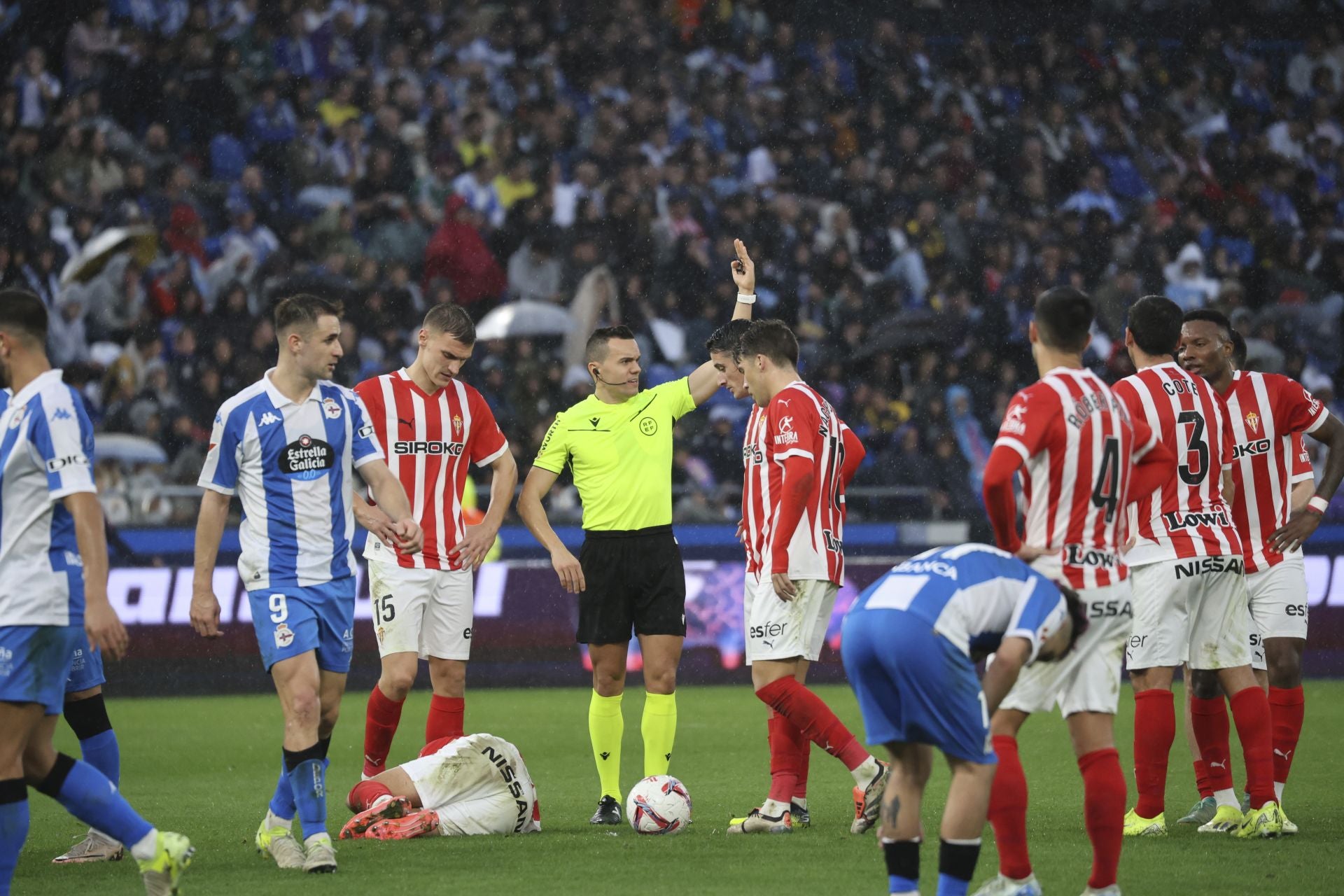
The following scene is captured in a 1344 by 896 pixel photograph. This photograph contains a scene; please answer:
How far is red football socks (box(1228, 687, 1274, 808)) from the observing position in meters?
6.71

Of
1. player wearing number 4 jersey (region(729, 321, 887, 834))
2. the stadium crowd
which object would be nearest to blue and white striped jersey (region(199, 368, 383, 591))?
player wearing number 4 jersey (region(729, 321, 887, 834))

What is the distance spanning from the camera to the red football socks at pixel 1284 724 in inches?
288

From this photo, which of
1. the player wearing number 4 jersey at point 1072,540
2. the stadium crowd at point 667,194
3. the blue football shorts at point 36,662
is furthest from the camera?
the stadium crowd at point 667,194

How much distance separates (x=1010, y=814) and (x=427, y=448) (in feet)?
12.5

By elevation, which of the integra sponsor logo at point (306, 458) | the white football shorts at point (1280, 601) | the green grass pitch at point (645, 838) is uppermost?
the integra sponsor logo at point (306, 458)

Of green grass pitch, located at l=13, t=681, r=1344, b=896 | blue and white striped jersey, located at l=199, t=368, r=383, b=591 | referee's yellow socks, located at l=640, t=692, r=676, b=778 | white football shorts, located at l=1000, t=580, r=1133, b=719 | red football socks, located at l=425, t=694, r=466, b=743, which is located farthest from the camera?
red football socks, located at l=425, t=694, r=466, b=743

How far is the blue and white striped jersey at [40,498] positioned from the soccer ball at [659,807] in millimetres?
2821

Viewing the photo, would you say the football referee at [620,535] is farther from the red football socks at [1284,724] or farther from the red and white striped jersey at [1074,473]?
the red football socks at [1284,724]

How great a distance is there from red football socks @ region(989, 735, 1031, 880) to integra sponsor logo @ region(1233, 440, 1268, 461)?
2.82m

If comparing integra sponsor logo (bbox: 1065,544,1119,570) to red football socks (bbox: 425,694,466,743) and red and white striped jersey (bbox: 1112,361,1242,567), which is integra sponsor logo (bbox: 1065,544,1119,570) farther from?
red football socks (bbox: 425,694,466,743)

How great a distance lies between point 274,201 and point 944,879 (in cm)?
1536

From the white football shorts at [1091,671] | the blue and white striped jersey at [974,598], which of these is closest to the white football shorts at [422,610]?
the white football shorts at [1091,671]

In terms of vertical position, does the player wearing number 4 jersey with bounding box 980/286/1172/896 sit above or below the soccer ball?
above

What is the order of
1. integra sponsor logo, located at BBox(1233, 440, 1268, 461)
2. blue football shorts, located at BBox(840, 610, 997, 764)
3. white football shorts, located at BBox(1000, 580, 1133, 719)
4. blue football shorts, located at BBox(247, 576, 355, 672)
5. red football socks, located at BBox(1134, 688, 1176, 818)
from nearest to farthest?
blue football shorts, located at BBox(840, 610, 997, 764), white football shorts, located at BBox(1000, 580, 1133, 719), blue football shorts, located at BBox(247, 576, 355, 672), red football socks, located at BBox(1134, 688, 1176, 818), integra sponsor logo, located at BBox(1233, 440, 1268, 461)
